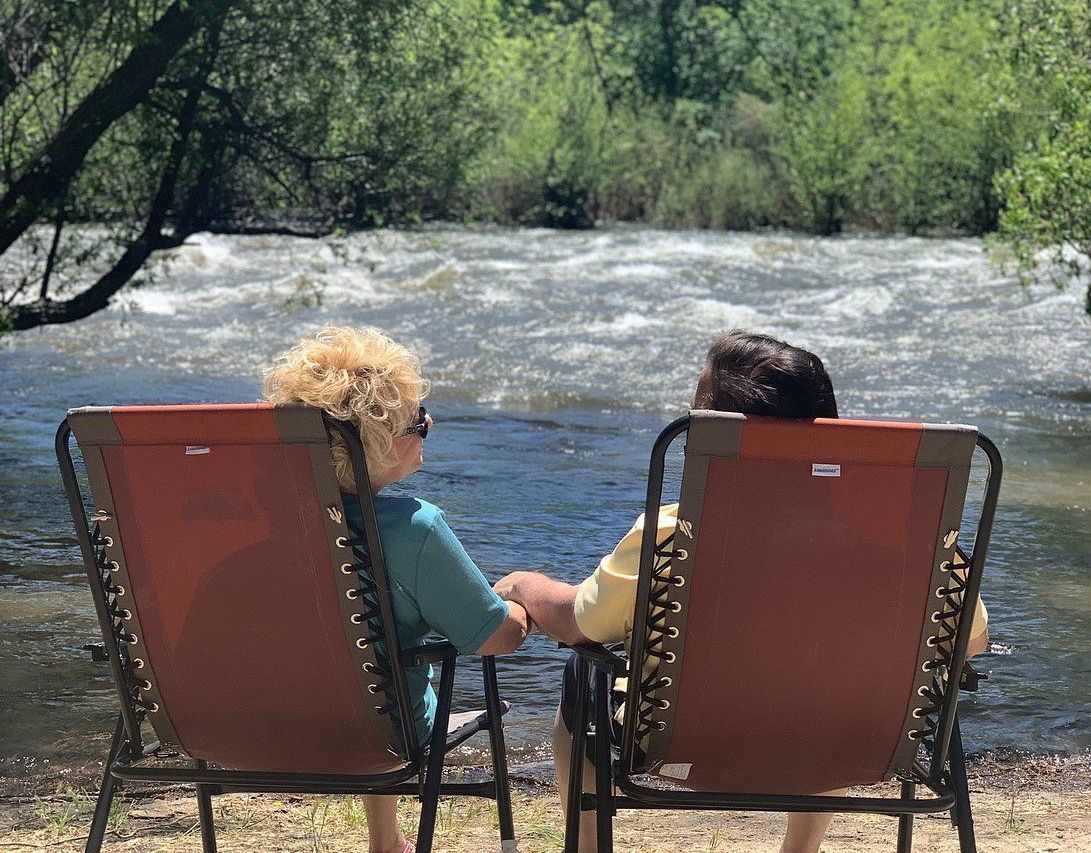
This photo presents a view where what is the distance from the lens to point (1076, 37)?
1241 cm

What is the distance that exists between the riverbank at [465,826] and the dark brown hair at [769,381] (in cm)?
143

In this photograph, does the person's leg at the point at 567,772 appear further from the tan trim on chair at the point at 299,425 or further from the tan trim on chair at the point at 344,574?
the tan trim on chair at the point at 299,425

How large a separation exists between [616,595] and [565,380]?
1153cm

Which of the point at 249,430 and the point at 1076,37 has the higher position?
the point at 1076,37

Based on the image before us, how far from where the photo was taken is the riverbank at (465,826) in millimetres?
3818

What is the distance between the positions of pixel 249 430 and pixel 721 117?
40096 millimetres

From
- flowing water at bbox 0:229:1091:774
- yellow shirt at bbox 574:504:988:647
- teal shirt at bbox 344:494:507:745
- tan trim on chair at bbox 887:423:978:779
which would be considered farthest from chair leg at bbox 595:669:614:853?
flowing water at bbox 0:229:1091:774

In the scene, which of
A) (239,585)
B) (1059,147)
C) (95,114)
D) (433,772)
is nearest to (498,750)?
(433,772)

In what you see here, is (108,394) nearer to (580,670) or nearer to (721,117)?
(580,670)

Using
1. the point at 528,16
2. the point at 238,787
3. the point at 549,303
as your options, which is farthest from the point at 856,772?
the point at 528,16

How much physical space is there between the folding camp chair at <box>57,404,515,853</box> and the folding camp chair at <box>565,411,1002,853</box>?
417mm

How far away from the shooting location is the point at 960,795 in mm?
2904

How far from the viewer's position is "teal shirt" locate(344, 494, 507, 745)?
2926mm

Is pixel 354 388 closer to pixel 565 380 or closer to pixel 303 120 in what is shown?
pixel 303 120
